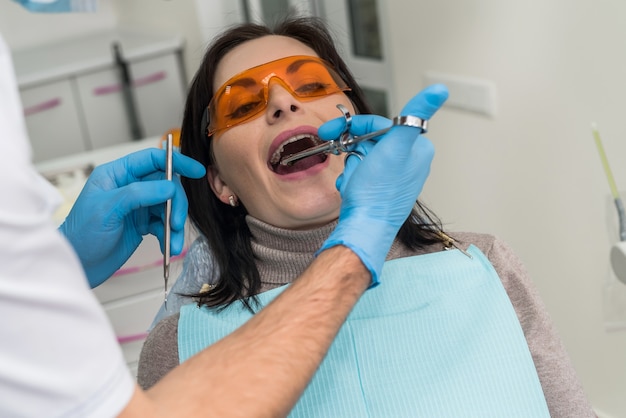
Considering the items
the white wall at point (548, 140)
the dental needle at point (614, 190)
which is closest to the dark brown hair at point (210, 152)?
the dental needle at point (614, 190)

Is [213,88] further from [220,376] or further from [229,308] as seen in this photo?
[220,376]

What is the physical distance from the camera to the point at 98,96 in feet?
11.3

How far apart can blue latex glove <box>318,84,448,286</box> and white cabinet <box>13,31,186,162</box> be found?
250cm

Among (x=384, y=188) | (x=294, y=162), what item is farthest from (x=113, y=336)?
(x=294, y=162)

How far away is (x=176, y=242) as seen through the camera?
1444 mm

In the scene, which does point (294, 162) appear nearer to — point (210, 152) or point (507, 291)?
point (210, 152)

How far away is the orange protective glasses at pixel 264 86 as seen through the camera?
59.1 inches

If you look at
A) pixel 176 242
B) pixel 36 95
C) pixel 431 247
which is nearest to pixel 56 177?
pixel 36 95

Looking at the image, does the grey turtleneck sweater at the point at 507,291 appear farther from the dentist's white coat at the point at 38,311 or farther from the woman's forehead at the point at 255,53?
the dentist's white coat at the point at 38,311

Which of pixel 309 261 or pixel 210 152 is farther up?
pixel 210 152

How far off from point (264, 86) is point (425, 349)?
574 millimetres

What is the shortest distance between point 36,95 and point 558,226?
223 centimetres

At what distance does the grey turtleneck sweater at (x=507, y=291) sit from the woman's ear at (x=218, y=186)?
0.30 ft

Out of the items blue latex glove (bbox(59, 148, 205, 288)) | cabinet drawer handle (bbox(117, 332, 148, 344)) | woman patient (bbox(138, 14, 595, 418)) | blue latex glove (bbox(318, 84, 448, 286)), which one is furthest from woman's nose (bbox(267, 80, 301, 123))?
cabinet drawer handle (bbox(117, 332, 148, 344))
